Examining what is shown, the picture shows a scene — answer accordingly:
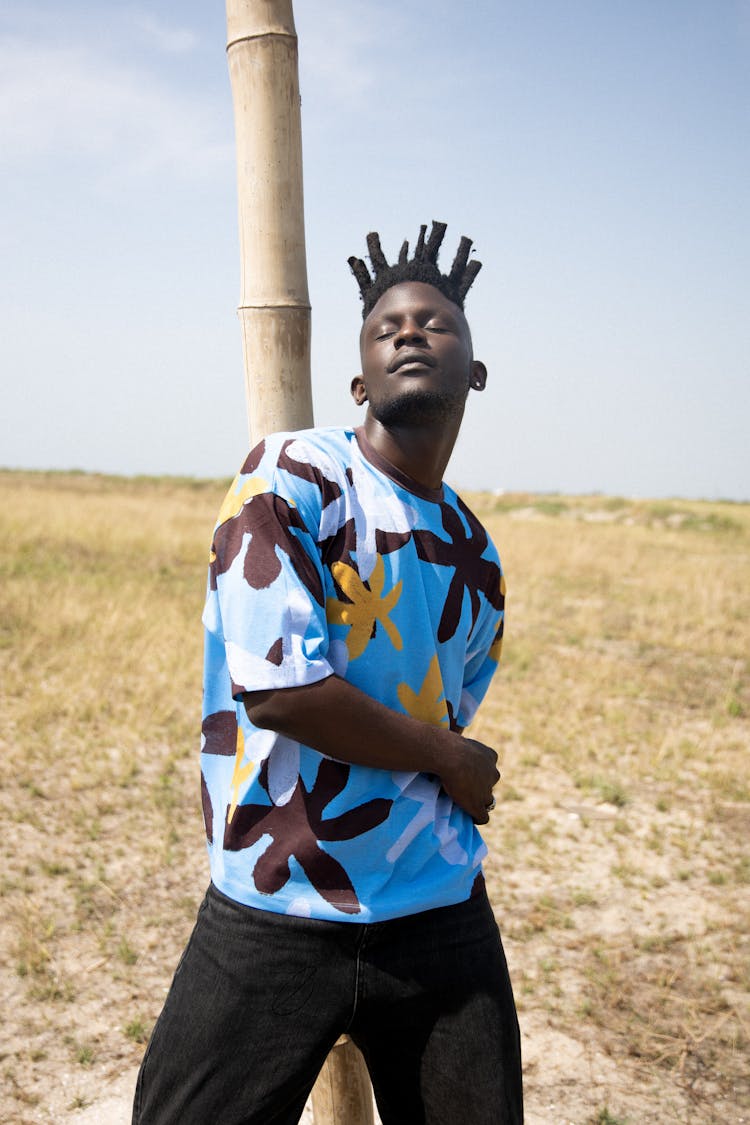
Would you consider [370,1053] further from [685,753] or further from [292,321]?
[685,753]

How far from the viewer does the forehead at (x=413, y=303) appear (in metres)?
1.87

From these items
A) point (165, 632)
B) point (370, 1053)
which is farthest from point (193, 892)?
point (165, 632)

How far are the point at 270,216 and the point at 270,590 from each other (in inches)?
41.4

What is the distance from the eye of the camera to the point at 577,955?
406cm

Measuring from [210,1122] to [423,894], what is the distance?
1.77ft

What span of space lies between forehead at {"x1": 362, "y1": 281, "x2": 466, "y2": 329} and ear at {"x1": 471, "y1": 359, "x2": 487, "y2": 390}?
10 centimetres

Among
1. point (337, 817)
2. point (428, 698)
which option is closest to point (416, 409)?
point (428, 698)

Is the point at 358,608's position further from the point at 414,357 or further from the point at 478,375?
the point at 478,375

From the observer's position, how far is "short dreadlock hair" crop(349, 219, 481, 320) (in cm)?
195

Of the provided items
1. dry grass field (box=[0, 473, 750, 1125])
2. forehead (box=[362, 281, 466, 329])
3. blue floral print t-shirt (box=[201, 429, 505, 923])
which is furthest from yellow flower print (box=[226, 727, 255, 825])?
dry grass field (box=[0, 473, 750, 1125])

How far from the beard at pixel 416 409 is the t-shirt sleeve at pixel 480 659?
0.39 meters

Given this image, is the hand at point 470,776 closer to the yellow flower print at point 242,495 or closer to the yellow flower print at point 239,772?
the yellow flower print at point 239,772

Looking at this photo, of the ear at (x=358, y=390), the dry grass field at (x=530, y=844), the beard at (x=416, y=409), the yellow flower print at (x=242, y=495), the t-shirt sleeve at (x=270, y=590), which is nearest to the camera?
the t-shirt sleeve at (x=270, y=590)

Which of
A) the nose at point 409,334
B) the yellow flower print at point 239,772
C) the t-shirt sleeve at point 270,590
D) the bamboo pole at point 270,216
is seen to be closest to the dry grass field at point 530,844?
the bamboo pole at point 270,216
